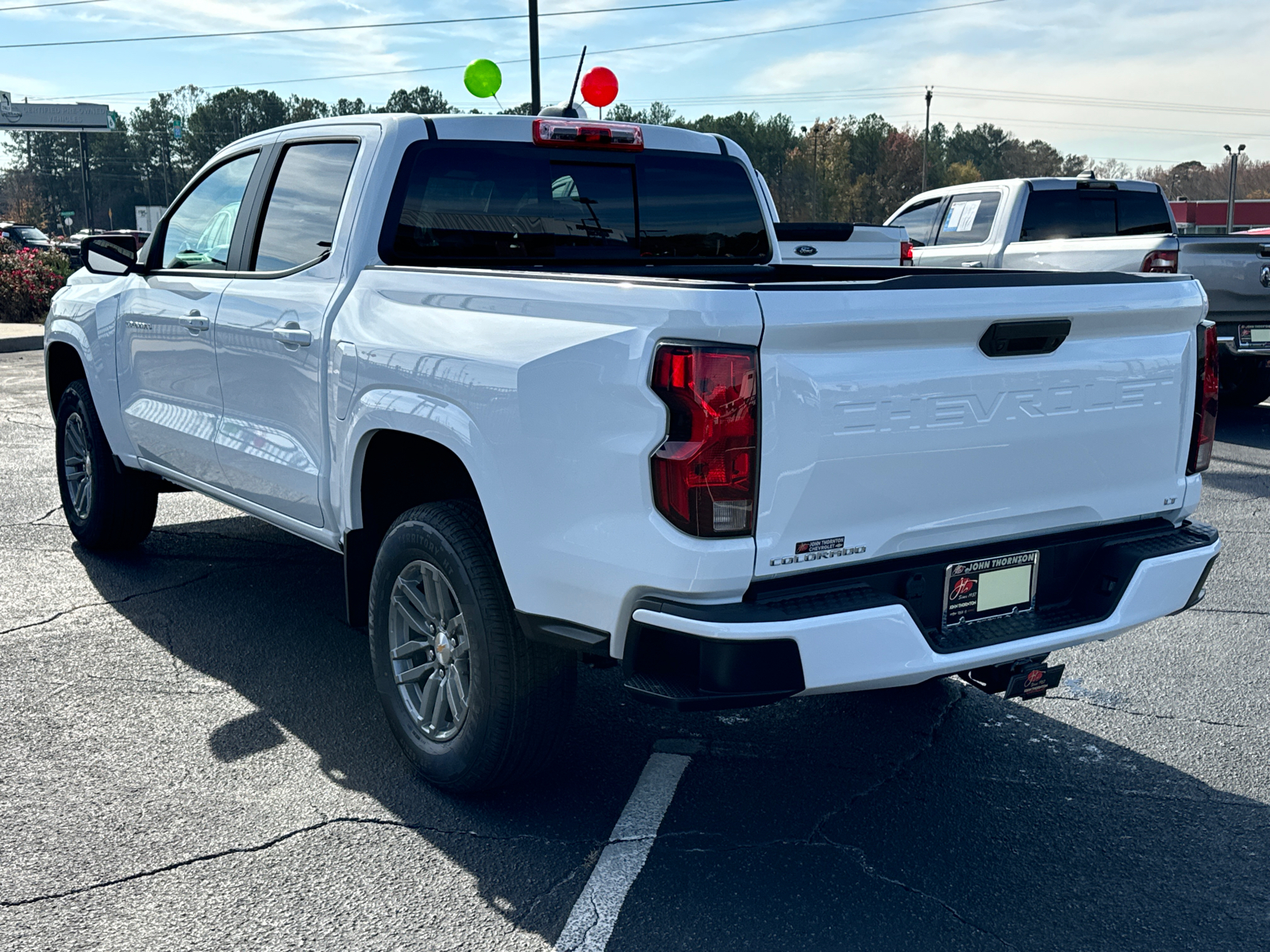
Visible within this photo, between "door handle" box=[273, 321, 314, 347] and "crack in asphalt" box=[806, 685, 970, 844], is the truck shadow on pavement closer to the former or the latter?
"crack in asphalt" box=[806, 685, 970, 844]

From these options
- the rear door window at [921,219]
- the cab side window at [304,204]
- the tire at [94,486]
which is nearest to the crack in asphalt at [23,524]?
the tire at [94,486]

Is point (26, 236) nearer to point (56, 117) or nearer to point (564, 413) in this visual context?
point (56, 117)

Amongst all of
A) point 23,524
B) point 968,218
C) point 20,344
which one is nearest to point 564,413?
point 23,524

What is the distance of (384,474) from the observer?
4.07 m

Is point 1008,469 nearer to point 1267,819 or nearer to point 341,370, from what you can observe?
point 1267,819

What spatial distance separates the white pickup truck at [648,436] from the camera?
286 cm

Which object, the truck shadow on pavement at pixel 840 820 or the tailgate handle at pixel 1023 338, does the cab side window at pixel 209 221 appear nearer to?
the truck shadow on pavement at pixel 840 820

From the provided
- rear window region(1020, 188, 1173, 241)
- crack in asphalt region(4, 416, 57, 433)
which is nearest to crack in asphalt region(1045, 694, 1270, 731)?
rear window region(1020, 188, 1173, 241)

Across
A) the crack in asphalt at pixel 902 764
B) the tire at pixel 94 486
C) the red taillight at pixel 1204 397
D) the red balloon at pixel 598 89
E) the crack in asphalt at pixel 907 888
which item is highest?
the red balloon at pixel 598 89

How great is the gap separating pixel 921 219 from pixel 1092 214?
189 centimetres

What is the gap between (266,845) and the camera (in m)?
3.44

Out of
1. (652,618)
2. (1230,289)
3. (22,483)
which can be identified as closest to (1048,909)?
(652,618)

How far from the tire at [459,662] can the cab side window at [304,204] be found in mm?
1265

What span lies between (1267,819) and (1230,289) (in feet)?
27.3
